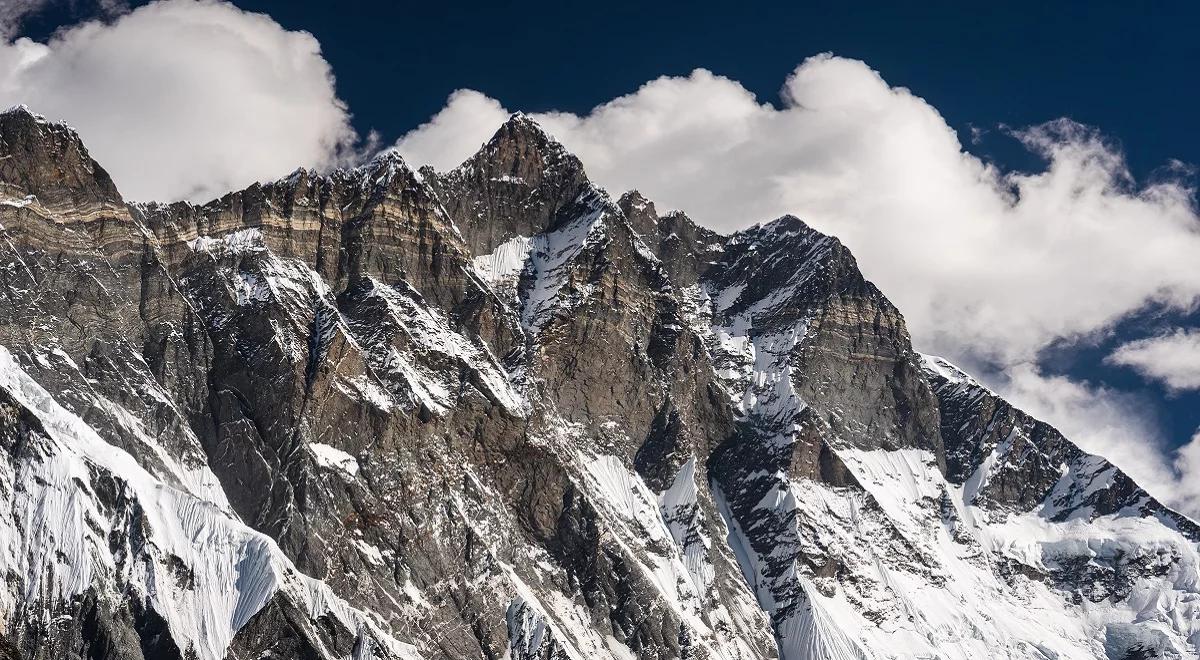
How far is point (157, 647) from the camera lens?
199250mm

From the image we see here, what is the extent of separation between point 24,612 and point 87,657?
26.7 feet

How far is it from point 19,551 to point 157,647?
58.8ft

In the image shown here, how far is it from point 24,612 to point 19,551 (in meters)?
7.74

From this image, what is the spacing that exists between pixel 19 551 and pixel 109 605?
11275mm

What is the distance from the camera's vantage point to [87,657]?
19425cm

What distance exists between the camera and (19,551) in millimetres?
199625

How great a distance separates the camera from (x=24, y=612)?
195 meters

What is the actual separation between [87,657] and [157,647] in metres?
7.86

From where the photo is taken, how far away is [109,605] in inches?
7835

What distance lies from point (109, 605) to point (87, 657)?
6.75 m
